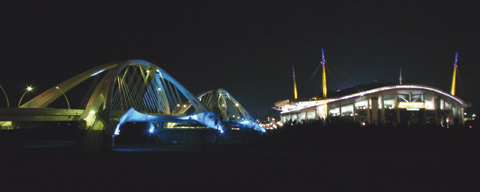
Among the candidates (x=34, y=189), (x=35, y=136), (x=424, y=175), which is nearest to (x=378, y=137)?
(x=424, y=175)

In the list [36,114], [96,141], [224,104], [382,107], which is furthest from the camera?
[224,104]

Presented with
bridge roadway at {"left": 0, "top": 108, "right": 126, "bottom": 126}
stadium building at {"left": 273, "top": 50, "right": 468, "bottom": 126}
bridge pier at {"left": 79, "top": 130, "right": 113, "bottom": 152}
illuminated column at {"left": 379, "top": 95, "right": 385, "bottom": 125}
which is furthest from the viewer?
stadium building at {"left": 273, "top": 50, "right": 468, "bottom": 126}

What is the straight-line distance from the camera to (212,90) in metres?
75.4

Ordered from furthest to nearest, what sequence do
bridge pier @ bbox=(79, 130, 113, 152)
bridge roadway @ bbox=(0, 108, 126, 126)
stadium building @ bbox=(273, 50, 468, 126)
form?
stadium building @ bbox=(273, 50, 468, 126) → bridge roadway @ bbox=(0, 108, 126, 126) → bridge pier @ bbox=(79, 130, 113, 152)

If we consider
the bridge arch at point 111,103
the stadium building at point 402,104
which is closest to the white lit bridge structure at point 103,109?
the bridge arch at point 111,103

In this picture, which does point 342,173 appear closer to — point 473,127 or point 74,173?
point 74,173

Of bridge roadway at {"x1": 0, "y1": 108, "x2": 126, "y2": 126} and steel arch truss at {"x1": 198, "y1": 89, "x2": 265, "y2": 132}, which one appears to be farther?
steel arch truss at {"x1": 198, "y1": 89, "x2": 265, "y2": 132}

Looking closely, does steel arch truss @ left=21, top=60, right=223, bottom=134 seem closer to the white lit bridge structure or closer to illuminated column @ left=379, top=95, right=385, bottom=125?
the white lit bridge structure

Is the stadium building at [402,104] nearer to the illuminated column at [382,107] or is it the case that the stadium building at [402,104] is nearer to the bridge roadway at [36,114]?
the illuminated column at [382,107]

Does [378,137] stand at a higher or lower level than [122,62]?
lower

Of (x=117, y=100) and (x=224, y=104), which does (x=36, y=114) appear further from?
(x=224, y=104)

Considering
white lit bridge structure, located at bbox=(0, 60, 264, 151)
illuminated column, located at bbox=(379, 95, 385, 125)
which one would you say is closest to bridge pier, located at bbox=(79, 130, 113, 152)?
white lit bridge structure, located at bbox=(0, 60, 264, 151)

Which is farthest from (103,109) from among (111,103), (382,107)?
(382,107)

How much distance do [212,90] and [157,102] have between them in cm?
2666
